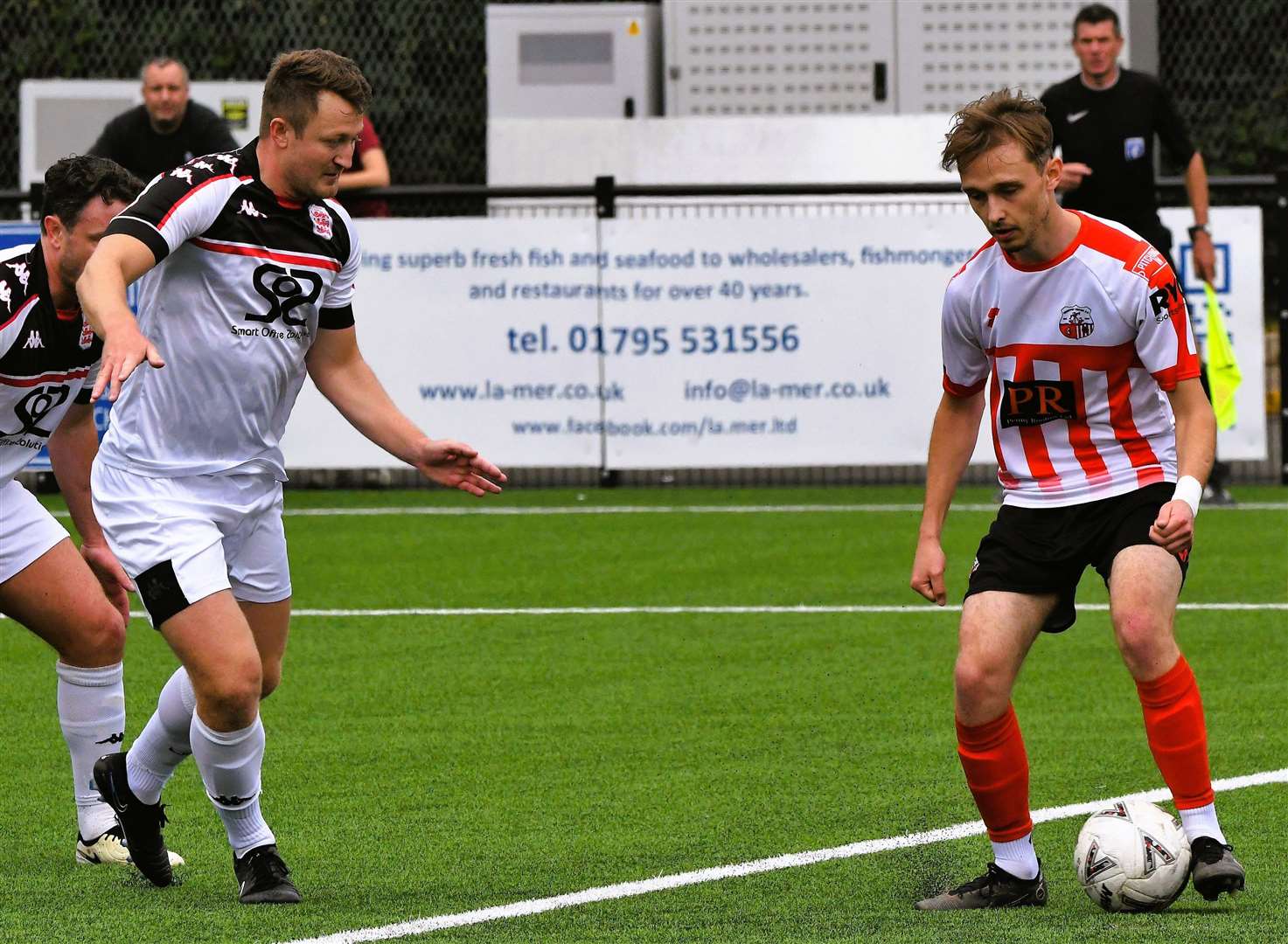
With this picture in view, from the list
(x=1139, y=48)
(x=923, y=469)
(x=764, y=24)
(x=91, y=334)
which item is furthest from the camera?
(x=764, y=24)

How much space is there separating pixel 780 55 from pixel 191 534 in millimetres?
11914

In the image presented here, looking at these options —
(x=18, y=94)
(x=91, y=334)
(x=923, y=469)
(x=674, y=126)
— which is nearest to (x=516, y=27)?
(x=674, y=126)

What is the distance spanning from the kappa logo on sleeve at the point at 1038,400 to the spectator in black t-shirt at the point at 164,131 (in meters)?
6.80

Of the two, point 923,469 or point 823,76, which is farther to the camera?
point 823,76

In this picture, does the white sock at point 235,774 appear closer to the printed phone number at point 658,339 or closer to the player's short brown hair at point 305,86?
the player's short brown hair at point 305,86

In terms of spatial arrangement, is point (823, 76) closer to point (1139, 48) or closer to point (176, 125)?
point (1139, 48)

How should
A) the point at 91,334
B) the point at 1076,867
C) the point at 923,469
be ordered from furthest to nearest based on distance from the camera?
the point at 923,469
the point at 91,334
the point at 1076,867

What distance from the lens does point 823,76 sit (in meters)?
16.0

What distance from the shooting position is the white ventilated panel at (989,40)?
52.1 feet

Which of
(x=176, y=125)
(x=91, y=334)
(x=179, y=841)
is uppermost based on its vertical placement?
(x=176, y=125)

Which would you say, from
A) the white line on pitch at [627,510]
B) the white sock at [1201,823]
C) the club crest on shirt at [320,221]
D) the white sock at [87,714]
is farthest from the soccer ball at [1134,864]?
the white line on pitch at [627,510]

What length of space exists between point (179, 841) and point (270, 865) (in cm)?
76

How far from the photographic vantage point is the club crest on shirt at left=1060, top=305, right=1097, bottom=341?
4.70 meters

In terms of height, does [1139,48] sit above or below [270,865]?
above
